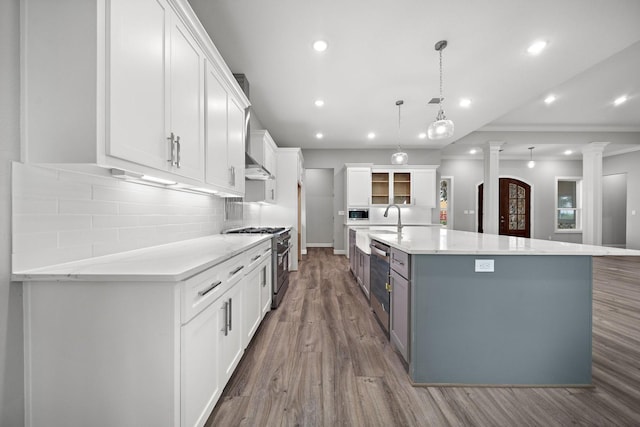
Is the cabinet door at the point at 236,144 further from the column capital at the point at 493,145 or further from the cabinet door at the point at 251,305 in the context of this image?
the column capital at the point at 493,145

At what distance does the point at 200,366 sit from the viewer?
1.28 metres

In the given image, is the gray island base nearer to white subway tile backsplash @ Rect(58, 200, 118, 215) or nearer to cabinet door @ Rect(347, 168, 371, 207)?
white subway tile backsplash @ Rect(58, 200, 118, 215)

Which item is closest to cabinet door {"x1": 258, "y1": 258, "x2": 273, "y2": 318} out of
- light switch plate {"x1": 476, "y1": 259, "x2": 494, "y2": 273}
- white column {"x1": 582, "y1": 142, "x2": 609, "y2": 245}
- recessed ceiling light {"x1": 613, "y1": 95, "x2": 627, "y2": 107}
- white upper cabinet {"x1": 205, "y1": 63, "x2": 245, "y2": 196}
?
white upper cabinet {"x1": 205, "y1": 63, "x2": 245, "y2": 196}

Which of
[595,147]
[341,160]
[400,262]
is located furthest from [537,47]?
[595,147]

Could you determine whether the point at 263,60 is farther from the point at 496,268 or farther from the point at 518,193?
the point at 518,193

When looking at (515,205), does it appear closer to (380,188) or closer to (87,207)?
(380,188)

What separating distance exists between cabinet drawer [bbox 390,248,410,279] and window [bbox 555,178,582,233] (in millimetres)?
9515

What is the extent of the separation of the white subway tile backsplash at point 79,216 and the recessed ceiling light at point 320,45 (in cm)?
205

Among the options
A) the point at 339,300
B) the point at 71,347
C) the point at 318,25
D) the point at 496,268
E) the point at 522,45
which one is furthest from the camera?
the point at 339,300

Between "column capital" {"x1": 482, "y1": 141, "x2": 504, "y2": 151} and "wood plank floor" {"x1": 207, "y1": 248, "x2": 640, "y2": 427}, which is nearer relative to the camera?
"wood plank floor" {"x1": 207, "y1": 248, "x2": 640, "y2": 427}

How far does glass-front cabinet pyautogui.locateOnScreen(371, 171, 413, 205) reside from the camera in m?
7.11

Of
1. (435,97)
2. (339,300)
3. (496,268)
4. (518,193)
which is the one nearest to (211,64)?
(496,268)

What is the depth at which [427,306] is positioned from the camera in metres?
1.79

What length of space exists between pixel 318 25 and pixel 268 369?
2.97m
